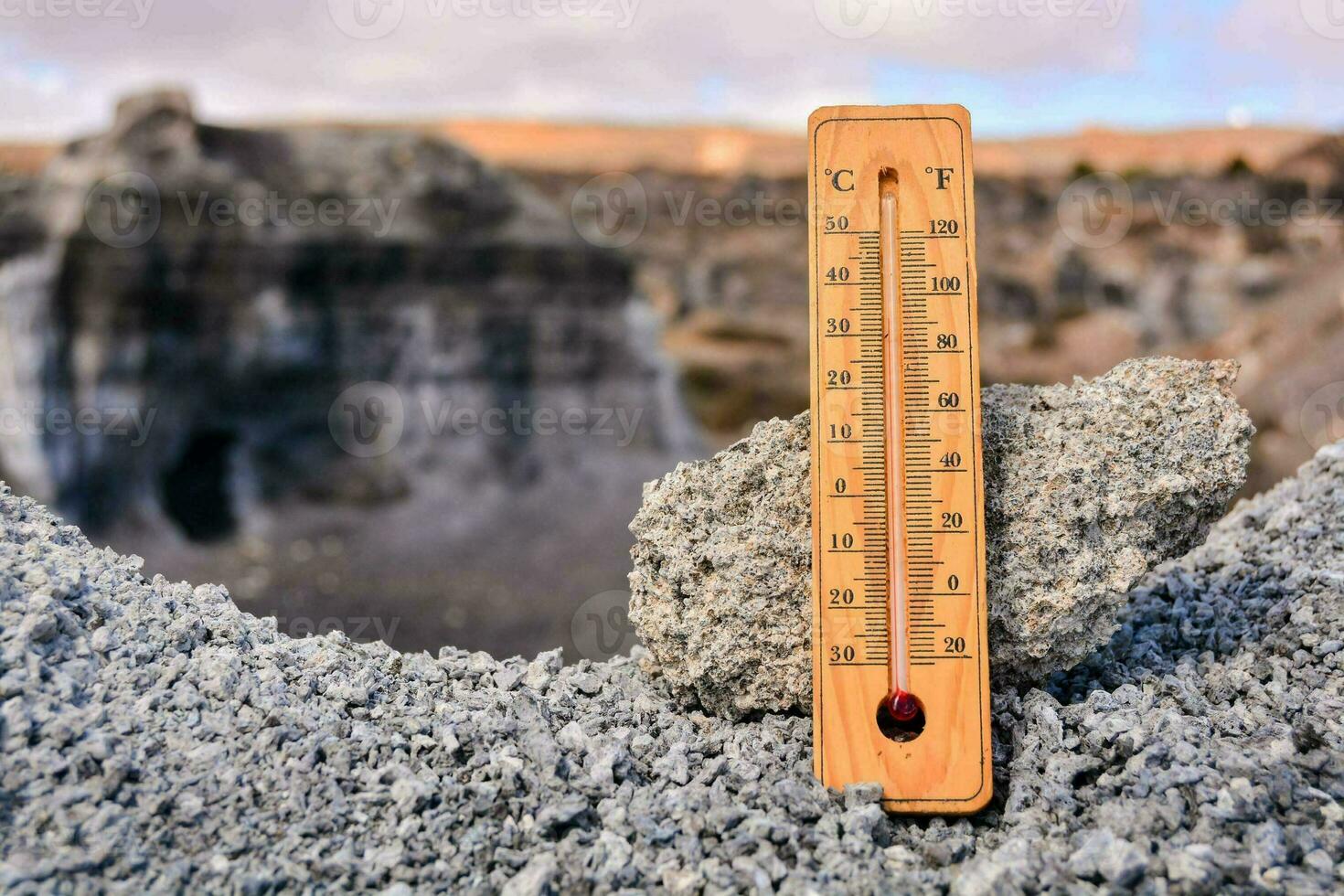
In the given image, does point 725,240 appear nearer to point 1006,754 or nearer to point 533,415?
point 533,415

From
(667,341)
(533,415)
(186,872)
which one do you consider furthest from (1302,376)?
(186,872)

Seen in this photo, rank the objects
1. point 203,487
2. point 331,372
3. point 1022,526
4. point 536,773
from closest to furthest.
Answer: point 536,773 < point 1022,526 < point 203,487 < point 331,372

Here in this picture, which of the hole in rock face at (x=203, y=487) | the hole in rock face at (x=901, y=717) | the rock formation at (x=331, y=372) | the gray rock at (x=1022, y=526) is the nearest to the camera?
the hole in rock face at (x=901, y=717)

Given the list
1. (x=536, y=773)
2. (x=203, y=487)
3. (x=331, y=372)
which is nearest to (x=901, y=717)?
(x=536, y=773)

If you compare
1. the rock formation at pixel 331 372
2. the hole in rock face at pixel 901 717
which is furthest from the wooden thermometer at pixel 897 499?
the rock formation at pixel 331 372

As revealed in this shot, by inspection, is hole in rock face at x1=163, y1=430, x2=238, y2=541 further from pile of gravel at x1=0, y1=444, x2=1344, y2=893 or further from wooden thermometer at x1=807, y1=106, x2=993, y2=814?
wooden thermometer at x1=807, y1=106, x2=993, y2=814

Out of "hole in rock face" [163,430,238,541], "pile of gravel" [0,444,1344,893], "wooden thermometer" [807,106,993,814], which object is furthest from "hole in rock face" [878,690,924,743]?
"hole in rock face" [163,430,238,541]

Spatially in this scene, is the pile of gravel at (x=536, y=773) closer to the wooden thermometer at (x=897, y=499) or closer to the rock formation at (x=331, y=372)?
the wooden thermometer at (x=897, y=499)

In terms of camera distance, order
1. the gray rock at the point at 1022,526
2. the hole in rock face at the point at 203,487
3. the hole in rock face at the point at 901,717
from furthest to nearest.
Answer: the hole in rock face at the point at 203,487 < the gray rock at the point at 1022,526 < the hole in rock face at the point at 901,717

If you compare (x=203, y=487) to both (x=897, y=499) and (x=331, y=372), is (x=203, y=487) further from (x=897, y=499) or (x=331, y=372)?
(x=897, y=499)
